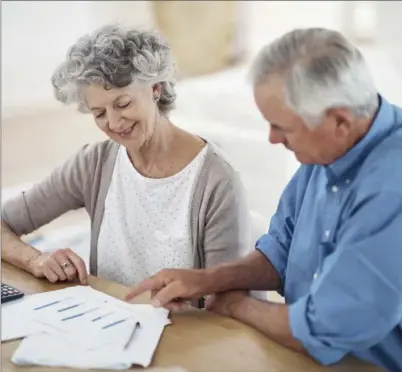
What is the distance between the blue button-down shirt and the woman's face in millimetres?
543

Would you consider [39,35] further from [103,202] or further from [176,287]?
[176,287]

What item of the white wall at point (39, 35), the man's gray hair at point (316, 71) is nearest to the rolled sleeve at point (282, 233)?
the man's gray hair at point (316, 71)

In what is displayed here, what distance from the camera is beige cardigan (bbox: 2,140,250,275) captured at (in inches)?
68.3

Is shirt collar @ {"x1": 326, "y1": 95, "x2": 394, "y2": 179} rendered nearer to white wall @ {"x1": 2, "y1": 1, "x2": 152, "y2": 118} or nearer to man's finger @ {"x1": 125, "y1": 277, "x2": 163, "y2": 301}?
man's finger @ {"x1": 125, "y1": 277, "x2": 163, "y2": 301}

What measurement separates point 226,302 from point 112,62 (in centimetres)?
62

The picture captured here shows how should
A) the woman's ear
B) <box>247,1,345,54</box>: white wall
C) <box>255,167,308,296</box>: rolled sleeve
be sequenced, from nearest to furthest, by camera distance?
<box>255,167,308,296</box>: rolled sleeve
the woman's ear
<box>247,1,345,54</box>: white wall

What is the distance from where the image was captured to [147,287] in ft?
4.76

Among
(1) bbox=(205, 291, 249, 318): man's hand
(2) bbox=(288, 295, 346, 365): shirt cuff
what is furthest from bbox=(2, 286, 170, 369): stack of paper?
(2) bbox=(288, 295, 346, 365): shirt cuff

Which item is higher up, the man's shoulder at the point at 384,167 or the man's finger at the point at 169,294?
the man's shoulder at the point at 384,167

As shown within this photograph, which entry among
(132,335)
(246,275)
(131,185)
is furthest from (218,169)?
(132,335)

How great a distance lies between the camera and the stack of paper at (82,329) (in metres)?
1.25

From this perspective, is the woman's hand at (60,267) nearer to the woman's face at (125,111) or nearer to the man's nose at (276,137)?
the woman's face at (125,111)

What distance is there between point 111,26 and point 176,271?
644mm

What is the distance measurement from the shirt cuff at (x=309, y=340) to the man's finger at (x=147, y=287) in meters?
0.31
